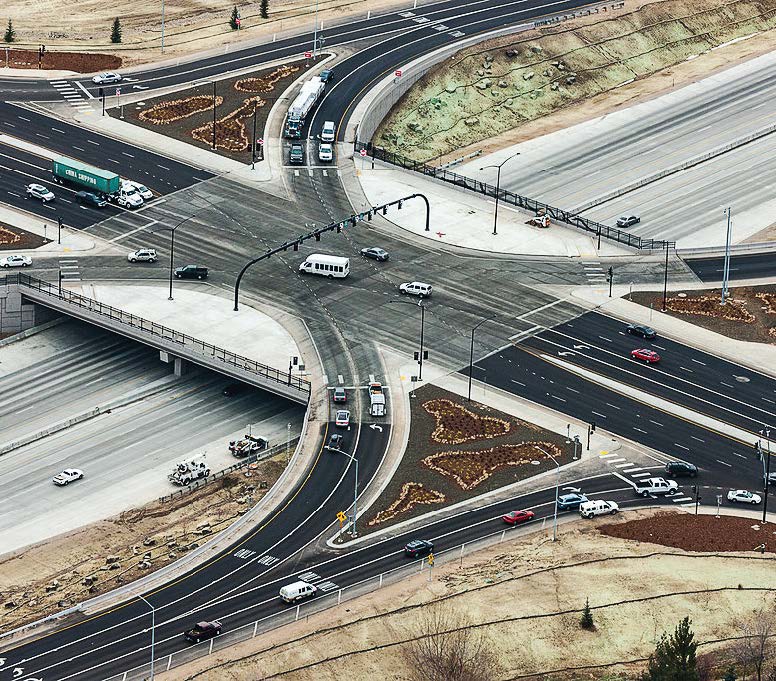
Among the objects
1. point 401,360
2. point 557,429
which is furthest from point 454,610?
point 401,360

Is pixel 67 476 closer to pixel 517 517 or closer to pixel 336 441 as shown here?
pixel 336 441

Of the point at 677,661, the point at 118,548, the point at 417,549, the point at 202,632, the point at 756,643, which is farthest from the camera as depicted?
the point at 118,548

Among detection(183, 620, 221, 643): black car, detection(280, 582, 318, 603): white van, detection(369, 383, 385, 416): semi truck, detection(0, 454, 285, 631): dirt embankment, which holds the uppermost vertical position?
detection(369, 383, 385, 416): semi truck

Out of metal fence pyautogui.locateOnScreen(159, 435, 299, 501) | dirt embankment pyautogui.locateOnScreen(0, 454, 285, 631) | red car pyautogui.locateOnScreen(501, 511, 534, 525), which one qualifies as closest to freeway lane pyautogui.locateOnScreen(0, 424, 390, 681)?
dirt embankment pyautogui.locateOnScreen(0, 454, 285, 631)

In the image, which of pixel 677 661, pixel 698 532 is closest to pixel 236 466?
pixel 698 532

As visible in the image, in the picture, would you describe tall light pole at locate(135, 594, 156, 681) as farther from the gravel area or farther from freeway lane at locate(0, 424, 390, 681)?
the gravel area

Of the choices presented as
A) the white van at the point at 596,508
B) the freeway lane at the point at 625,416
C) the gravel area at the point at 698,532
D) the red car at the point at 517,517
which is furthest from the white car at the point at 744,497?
the red car at the point at 517,517
